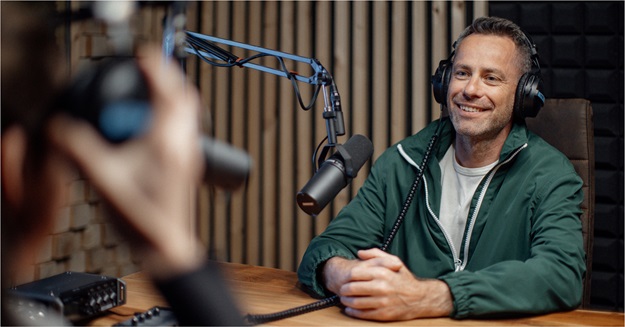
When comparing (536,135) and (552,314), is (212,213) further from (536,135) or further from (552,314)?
(552,314)

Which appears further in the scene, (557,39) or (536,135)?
(557,39)

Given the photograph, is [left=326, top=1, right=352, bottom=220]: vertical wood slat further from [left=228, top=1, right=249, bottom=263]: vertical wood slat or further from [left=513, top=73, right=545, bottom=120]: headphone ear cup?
[left=513, top=73, right=545, bottom=120]: headphone ear cup

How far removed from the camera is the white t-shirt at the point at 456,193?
1.91 meters

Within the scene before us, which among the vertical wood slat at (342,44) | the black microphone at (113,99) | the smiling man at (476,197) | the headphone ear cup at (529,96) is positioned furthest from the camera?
the vertical wood slat at (342,44)

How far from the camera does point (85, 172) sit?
0.29 m

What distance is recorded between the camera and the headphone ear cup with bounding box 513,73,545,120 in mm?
1819

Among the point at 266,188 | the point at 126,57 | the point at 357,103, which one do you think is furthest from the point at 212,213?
the point at 126,57

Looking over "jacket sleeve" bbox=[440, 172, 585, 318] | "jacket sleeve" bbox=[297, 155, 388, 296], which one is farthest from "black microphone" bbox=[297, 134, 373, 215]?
"jacket sleeve" bbox=[297, 155, 388, 296]

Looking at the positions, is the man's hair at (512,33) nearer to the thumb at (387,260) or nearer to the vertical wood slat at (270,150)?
the thumb at (387,260)

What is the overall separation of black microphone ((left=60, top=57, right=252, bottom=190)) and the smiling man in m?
1.14

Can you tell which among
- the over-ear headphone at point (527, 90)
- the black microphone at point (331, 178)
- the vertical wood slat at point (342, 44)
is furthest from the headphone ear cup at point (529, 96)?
the vertical wood slat at point (342, 44)

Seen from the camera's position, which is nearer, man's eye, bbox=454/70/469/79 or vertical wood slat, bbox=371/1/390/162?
man's eye, bbox=454/70/469/79

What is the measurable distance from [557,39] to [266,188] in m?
1.39

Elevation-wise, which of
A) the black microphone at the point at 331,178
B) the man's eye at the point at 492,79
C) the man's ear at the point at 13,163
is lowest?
the black microphone at the point at 331,178
